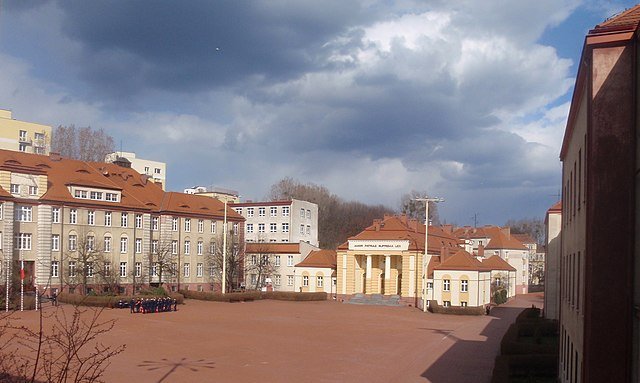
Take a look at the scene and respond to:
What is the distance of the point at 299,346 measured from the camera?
102 ft

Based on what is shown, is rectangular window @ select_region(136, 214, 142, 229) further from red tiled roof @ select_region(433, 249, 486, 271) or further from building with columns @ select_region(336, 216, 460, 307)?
red tiled roof @ select_region(433, 249, 486, 271)

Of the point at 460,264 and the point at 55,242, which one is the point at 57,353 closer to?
the point at 55,242

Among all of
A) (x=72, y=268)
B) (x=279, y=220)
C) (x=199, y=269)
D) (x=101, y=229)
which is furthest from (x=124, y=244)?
→ (x=279, y=220)

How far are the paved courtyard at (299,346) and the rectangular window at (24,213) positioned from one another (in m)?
10.8

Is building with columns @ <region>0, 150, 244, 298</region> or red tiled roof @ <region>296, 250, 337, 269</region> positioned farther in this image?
red tiled roof @ <region>296, 250, 337, 269</region>

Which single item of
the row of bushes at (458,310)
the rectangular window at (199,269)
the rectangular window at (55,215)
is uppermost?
the rectangular window at (55,215)

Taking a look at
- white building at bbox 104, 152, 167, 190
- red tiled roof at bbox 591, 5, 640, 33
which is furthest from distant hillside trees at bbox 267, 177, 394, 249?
red tiled roof at bbox 591, 5, 640, 33

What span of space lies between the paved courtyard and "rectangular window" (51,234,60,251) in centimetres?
1025

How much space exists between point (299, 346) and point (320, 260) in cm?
3711

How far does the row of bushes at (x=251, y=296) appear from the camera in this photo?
58237 mm

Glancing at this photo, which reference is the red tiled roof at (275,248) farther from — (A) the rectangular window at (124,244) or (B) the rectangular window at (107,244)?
(B) the rectangular window at (107,244)

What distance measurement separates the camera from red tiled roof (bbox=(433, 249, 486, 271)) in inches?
2251

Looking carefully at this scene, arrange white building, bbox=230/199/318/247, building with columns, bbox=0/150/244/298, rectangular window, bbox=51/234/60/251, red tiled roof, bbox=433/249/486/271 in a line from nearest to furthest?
building with columns, bbox=0/150/244/298, rectangular window, bbox=51/234/60/251, red tiled roof, bbox=433/249/486/271, white building, bbox=230/199/318/247

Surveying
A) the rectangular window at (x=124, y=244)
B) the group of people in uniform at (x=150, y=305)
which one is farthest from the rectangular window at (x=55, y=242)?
the group of people in uniform at (x=150, y=305)
